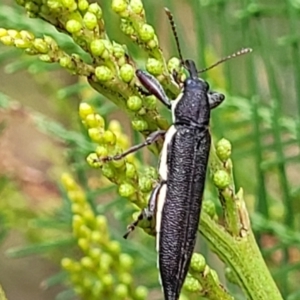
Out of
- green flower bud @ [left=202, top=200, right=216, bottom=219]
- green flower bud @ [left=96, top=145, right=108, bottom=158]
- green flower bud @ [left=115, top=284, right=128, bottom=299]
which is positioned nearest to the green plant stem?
green flower bud @ [left=202, top=200, right=216, bottom=219]

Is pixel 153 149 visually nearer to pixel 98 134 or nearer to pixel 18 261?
pixel 98 134

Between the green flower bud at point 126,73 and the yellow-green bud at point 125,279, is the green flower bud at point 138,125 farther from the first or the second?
the yellow-green bud at point 125,279

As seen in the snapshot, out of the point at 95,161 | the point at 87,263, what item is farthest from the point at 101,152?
the point at 87,263

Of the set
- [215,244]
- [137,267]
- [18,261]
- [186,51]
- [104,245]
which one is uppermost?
[215,244]

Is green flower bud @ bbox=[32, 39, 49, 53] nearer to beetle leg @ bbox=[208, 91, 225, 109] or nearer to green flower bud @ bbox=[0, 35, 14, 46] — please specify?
green flower bud @ bbox=[0, 35, 14, 46]

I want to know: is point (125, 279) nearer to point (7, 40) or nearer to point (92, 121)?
point (92, 121)

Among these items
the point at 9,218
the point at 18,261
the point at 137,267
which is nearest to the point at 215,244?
the point at 137,267
